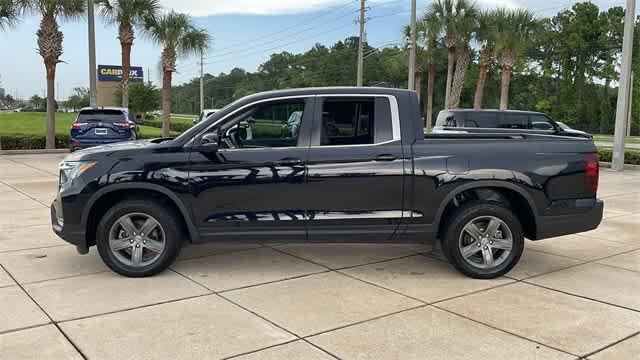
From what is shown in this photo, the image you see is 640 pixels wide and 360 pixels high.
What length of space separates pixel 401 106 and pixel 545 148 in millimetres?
1483

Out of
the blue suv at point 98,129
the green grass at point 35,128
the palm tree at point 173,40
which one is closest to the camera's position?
the blue suv at point 98,129

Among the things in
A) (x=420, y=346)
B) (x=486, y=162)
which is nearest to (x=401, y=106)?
(x=486, y=162)

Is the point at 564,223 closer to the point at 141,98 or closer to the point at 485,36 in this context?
the point at 485,36

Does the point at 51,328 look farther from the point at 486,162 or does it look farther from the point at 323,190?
the point at 486,162

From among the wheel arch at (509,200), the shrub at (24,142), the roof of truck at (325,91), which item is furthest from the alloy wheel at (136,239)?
the shrub at (24,142)

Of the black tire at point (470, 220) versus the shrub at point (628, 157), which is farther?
the shrub at point (628, 157)

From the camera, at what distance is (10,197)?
1082cm

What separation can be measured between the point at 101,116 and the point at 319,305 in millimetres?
13309

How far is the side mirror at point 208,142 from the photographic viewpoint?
18.2 ft

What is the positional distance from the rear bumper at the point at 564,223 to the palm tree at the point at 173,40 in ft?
80.0

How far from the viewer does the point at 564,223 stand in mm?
5770

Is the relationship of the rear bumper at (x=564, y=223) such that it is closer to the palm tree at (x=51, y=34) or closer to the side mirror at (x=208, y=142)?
the side mirror at (x=208, y=142)

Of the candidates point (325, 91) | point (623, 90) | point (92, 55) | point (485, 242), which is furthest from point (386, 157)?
point (92, 55)

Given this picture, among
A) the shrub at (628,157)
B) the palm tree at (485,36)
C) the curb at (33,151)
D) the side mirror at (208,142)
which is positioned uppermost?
the palm tree at (485,36)
